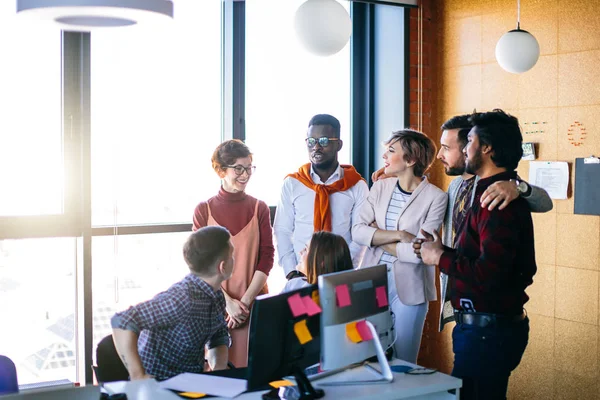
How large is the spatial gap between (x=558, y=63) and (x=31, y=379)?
12.0 feet

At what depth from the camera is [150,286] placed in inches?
177

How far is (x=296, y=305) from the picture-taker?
254 centimetres

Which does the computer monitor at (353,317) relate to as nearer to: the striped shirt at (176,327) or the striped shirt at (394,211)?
the striped shirt at (176,327)

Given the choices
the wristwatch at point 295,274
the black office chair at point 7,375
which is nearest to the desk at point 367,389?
the black office chair at point 7,375

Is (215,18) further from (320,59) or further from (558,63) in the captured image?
(558,63)

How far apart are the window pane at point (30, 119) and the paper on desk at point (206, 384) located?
6.24ft

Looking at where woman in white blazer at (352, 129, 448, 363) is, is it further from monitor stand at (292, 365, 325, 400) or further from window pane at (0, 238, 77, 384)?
window pane at (0, 238, 77, 384)

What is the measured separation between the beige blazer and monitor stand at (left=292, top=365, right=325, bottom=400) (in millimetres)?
1075

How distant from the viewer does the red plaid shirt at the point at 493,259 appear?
277 cm

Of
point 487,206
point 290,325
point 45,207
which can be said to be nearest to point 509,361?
point 487,206

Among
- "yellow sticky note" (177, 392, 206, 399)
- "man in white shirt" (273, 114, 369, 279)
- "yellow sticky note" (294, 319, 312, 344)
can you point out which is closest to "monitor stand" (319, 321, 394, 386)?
"yellow sticky note" (294, 319, 312, 344)

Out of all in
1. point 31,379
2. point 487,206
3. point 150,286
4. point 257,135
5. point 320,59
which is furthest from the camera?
point 320,59

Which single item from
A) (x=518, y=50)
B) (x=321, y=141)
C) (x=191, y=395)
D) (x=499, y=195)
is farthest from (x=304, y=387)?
(x=518, y=50)

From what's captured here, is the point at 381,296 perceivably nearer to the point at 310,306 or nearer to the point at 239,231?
the point at 310,306
